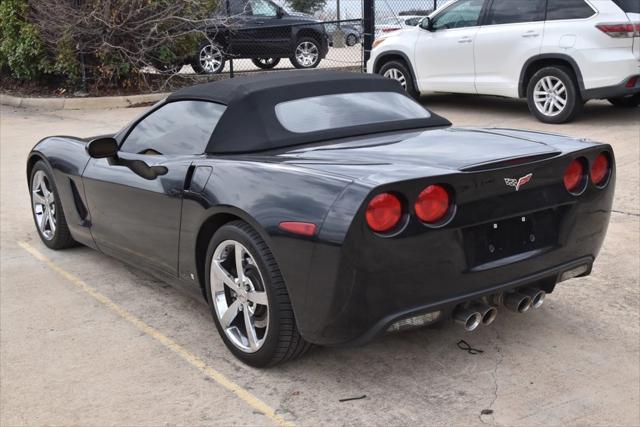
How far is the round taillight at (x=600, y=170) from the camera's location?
385 cm

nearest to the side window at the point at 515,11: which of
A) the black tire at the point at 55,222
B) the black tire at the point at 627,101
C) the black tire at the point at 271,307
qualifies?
the black tire at the point at 627,101

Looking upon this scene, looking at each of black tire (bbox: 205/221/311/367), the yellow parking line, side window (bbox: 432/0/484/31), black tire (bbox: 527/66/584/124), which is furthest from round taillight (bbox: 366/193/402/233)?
side window (bbox: 432/0/484/31)

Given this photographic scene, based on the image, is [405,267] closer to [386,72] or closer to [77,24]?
[386,72]

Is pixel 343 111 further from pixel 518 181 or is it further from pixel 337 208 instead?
pixel 337 208

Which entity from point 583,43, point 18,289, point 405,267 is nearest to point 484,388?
point 405,267

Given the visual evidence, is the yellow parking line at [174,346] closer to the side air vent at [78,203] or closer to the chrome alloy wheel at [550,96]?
the side air vent at [78,203]

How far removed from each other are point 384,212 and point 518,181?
69 cm

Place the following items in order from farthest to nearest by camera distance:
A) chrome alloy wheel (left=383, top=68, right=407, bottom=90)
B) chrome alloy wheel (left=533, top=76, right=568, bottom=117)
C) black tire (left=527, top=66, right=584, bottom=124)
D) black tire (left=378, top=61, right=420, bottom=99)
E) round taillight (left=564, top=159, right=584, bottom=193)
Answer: chrome alloy wheel (left=383, top=68, right=407, bottom=90)
black tire (left=378, top=61, right=420, bottom=99)
chrome alloy wheel (left=533, top=76, right=568, bottom=117)
black tire (left=527, top=66, right=584, bottom=124)
round taillight (left=564, top=159, right=584, bottom=193)

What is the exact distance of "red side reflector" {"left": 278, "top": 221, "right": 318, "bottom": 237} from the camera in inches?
124

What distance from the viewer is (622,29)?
9234 mm

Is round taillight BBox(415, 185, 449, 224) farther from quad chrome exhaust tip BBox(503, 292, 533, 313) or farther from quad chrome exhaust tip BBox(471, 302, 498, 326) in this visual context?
quad chrome exhaust tip BBox(503, 292, 533, 313)

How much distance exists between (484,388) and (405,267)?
78 centimetres

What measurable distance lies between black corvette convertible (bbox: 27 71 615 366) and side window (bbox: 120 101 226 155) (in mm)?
13

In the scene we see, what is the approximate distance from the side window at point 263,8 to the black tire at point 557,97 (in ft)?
25.0
